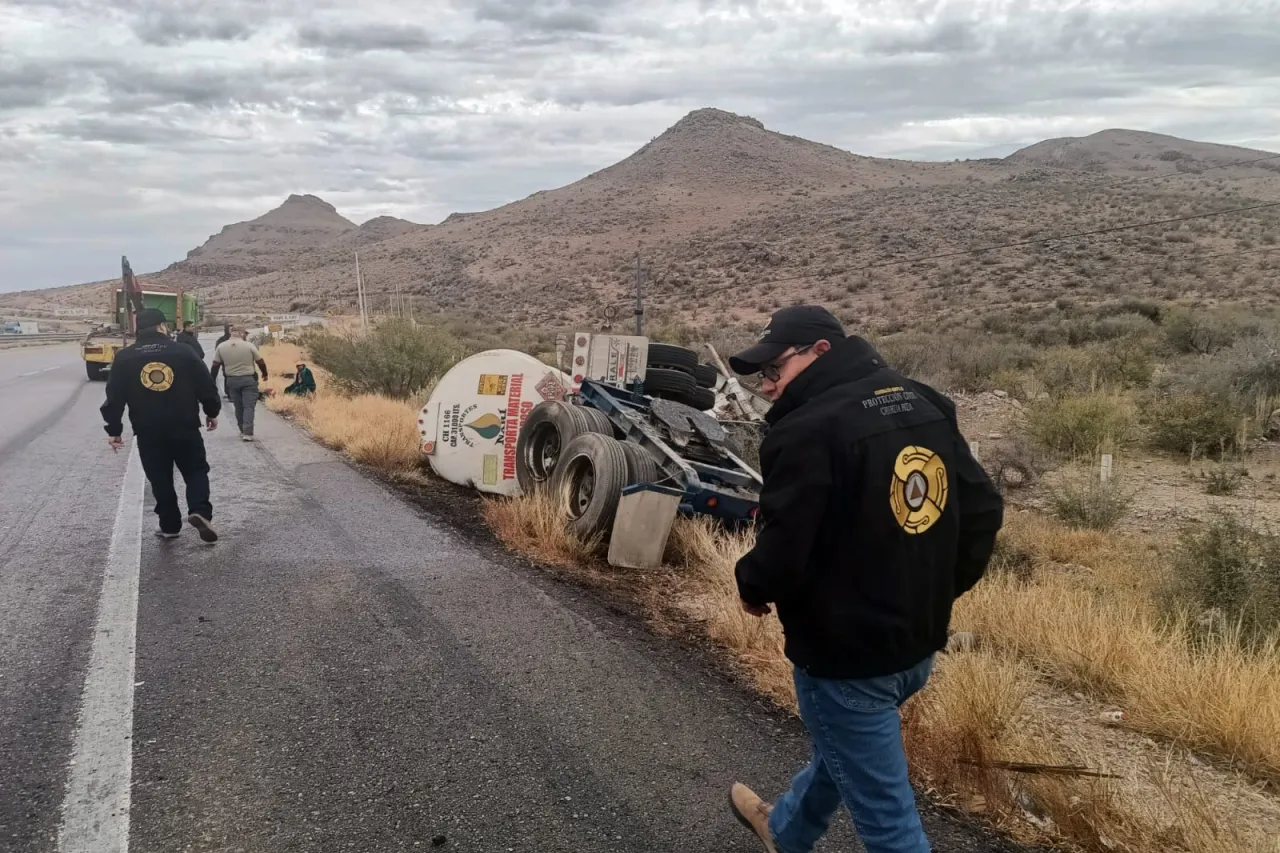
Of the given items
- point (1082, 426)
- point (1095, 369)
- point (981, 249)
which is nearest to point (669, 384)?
point (1082, 426)

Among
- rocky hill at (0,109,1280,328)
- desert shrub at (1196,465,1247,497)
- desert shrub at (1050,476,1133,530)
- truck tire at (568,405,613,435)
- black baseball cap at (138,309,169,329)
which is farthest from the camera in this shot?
rocky hill at (0,109,1280,328)

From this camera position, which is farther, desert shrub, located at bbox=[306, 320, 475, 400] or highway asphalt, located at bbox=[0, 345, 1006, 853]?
desert shrub, located at bbox=[306, 320, 475, 400]

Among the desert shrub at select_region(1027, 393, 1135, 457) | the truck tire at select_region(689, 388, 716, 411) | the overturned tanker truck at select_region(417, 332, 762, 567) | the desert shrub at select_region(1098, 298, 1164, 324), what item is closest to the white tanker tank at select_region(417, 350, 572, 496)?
the overturned tanker truck at select_region(417, 332, 762, 567)

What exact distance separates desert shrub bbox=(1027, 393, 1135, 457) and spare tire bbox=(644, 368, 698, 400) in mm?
6010

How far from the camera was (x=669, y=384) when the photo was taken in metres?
10.5

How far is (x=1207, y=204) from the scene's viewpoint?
46250 mm

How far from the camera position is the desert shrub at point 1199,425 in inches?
500

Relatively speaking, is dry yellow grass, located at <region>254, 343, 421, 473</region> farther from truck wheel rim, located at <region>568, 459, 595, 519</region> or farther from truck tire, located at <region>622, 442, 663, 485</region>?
truck tire, located at <region>622, 442, 663, 485</region>

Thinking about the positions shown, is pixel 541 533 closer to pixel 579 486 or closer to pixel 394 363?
pixel 579 486

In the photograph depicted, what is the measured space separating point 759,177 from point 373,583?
8464cm

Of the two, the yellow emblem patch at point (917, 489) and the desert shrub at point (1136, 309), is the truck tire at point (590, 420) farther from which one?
the desert shrub at point (1136, 309)

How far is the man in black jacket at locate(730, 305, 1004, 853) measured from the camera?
7.82 ft

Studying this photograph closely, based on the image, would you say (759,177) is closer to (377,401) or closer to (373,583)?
(377,401)

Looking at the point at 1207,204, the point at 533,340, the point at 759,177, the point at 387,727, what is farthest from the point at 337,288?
the point at 387,727
